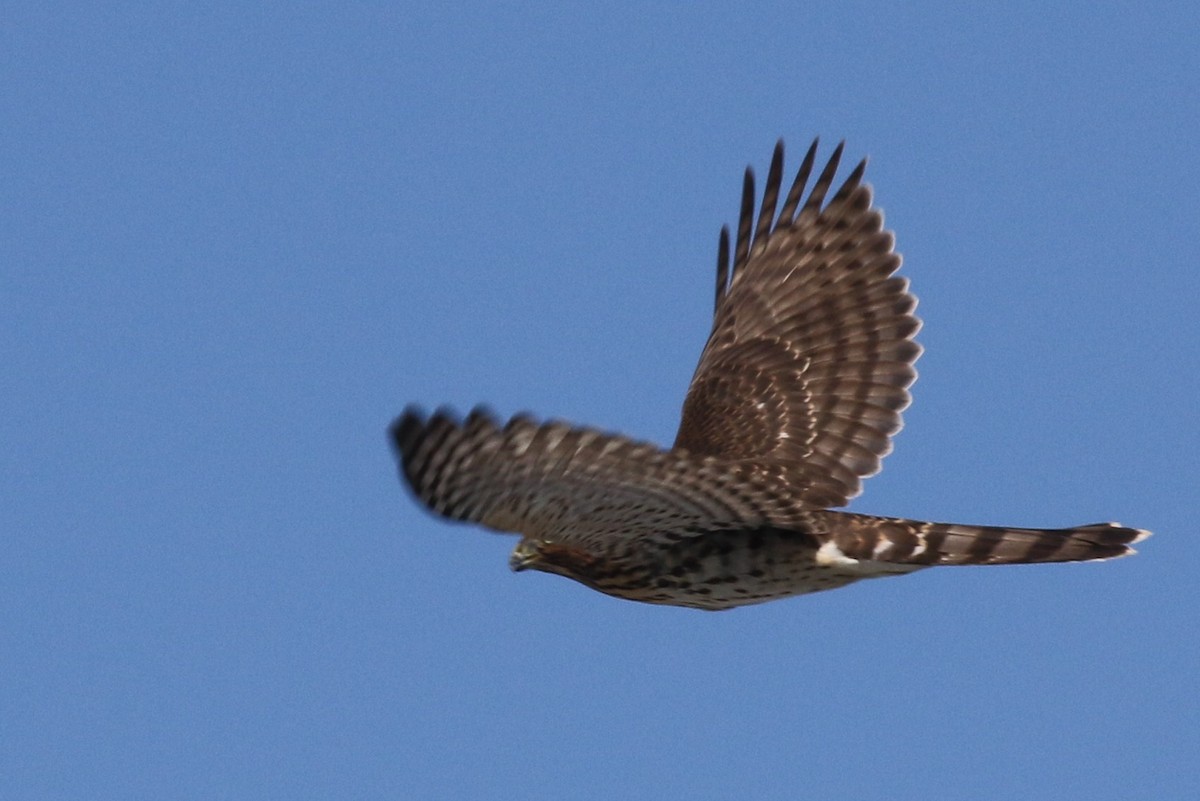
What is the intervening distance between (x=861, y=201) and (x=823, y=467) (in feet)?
7.17

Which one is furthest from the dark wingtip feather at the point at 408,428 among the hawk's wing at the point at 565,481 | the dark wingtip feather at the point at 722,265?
the dark wingtip feather at the point at 722,265

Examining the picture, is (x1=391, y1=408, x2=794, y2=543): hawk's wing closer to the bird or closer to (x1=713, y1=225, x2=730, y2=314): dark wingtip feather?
the bird

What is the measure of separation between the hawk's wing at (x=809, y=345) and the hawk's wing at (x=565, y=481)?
1590 mm

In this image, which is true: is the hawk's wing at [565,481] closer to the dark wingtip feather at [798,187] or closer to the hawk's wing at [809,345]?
the hawk's wing at [809,345]

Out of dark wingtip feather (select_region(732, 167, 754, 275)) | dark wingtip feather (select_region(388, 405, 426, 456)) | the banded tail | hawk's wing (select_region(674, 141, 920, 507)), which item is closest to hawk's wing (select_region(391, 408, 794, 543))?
dark wingtip feather (select_region(388, 405, 426, 456))

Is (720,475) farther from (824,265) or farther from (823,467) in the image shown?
(824,265)

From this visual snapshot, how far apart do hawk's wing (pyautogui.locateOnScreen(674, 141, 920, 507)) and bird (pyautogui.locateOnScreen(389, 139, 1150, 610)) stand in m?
0.01

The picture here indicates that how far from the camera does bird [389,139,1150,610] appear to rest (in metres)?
8.95

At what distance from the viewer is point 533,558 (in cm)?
1083

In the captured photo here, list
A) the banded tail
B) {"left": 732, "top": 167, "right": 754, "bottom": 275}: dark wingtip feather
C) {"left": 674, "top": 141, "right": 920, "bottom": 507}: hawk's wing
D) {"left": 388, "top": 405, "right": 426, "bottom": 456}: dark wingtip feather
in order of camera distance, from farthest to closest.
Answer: {"left": 732, "top": 167, "right": 754, "bottom": 275}: dark wingtip feather
{"left": 674, "top": 141, "right": 920, "bottom": 507}: hawk's wing
the banded tail
{"left": 388, "top": 405, "right": 426, "bottom": 456}: dark wingtip feather

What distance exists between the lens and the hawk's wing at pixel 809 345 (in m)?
12.1

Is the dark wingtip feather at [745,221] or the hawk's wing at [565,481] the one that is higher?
the dark wingtip feather at [745,221]

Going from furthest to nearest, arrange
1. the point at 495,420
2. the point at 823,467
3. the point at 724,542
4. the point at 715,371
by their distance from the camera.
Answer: the point at 715,371
the point at 823,467
the point at 724,542
the point at 495,420

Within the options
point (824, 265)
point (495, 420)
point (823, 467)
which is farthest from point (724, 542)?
point (824, 265)
